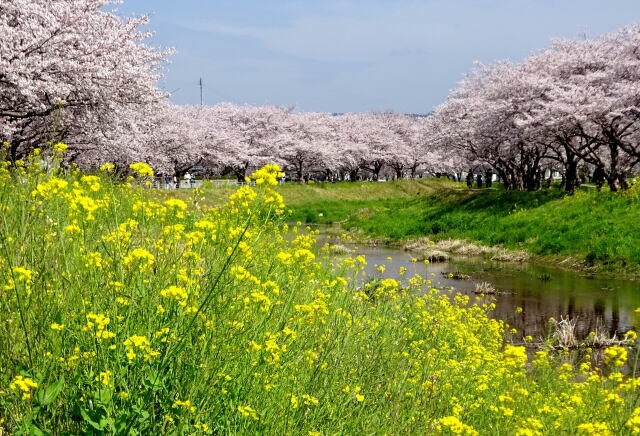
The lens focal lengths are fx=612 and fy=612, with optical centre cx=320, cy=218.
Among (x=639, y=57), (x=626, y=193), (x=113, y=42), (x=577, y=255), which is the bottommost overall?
(x=577, y=255)

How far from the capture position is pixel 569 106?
29.1 metres

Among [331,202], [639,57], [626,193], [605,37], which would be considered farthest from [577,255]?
[331,202]

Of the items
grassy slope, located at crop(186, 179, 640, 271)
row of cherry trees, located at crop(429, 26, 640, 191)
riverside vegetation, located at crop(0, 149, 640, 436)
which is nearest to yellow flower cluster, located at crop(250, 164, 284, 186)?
riverside vegetation, located at crop(0, 149, 640, 436)

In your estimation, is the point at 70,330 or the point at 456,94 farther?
the point at 456,94

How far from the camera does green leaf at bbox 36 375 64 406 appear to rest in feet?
11.0

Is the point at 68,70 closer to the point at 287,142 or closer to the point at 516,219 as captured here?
the point at 516,219

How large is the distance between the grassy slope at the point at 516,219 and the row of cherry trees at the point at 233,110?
3.01 metres

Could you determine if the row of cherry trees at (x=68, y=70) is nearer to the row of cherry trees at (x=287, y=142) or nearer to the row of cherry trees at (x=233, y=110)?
the row of cherry trees at (x=233, y=110)

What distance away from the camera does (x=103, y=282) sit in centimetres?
451

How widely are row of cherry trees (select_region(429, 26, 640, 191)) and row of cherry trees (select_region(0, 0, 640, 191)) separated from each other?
0.27ft

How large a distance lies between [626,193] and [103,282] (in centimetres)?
2581

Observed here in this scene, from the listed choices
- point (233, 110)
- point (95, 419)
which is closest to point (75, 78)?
point (95, 419)

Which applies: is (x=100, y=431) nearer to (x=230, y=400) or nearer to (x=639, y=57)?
(x=230, y=400)

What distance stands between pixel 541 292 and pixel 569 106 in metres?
14.8
